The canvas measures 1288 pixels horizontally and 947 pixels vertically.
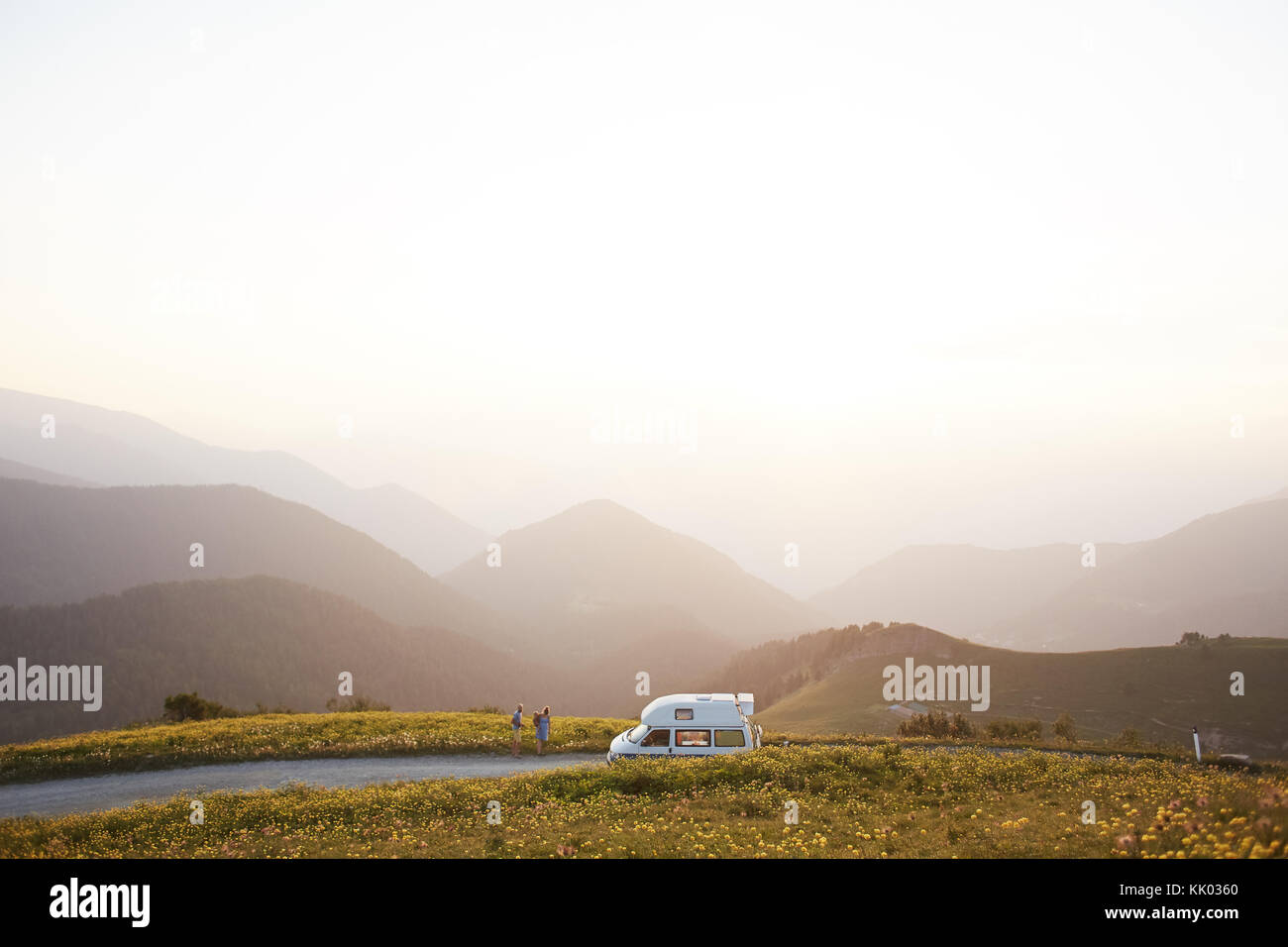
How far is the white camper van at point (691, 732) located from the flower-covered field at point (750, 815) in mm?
1342

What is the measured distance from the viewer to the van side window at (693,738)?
24609 mm

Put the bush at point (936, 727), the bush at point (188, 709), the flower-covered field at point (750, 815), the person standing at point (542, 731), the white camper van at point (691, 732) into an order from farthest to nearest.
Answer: the bush at point (188, 709), the bush at point (936, 727), the person standing at point (542, 731), the white camper van at point (691, 732), the flower-covered field at point (750, 815)

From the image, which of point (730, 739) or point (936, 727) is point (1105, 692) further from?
point (730, 739)

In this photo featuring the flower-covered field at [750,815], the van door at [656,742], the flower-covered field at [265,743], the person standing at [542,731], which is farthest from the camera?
the person standing at [542,731]

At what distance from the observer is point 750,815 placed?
58.3ft

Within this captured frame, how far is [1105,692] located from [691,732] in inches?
2013

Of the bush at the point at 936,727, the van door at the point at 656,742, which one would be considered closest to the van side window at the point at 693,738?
the van door at the point at 656,742

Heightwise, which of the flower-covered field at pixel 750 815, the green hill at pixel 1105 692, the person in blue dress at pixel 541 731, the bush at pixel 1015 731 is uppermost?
the flower-covered field at pixel 750 815

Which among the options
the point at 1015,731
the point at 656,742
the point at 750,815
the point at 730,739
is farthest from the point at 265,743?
the point at 1015,731

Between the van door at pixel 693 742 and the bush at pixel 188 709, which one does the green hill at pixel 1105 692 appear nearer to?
the van door at pixel 693 742

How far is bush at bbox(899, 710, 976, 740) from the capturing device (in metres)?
36.4
